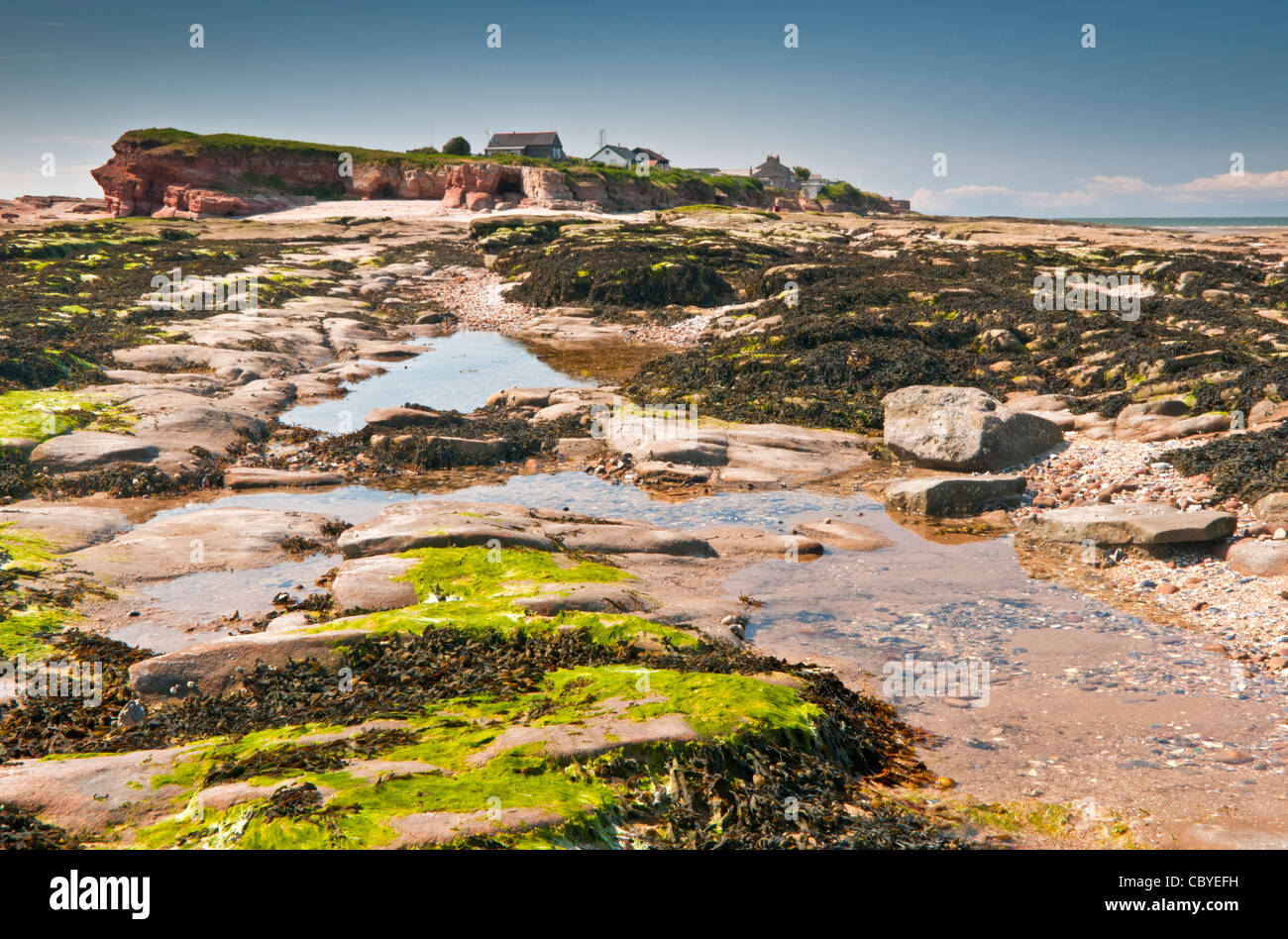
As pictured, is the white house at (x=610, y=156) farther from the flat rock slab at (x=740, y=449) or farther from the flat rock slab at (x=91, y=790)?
the flat rock slab at (x=91, y=790)

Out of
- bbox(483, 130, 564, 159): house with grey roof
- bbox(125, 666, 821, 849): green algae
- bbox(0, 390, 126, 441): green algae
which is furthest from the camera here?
bbox(483, 130, 564, 159): house with grey roof

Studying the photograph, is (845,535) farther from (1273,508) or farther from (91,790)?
(91,790)

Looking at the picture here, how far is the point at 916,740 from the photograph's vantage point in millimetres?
6863

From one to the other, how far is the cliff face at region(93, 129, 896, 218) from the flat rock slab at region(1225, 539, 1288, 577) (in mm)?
66394

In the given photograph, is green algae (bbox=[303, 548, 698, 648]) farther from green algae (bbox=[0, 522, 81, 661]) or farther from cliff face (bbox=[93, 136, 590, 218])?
cliff face (bbox=[93, 136, 590, 218])

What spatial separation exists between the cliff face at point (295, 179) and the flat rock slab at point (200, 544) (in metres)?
63.3

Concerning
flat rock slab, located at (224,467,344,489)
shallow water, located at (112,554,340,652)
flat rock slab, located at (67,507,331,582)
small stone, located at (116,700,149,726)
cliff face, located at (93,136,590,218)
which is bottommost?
small stone, located at (116,700,149,726)

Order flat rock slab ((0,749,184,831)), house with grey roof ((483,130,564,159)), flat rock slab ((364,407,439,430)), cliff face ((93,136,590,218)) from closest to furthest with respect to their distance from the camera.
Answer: flat rock slab ((0,749,184,831)) → flat rock slab ((364,407,439,430)) → cliff face ((93,136,590,218)) → house with grey roof ((483,130,564,159))

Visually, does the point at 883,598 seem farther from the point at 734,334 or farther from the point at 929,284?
the point at 929,284

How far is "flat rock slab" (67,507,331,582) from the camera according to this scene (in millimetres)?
9594

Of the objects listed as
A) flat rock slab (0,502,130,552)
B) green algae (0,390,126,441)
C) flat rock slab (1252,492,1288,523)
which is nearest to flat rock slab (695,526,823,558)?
flat rock slab (1252,492,1288,523)

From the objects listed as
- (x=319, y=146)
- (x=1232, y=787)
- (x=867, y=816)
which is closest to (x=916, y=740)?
(x=867, y=816)

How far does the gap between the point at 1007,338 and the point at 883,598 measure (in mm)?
15290

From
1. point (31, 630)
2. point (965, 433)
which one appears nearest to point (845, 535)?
point (965, 433)
